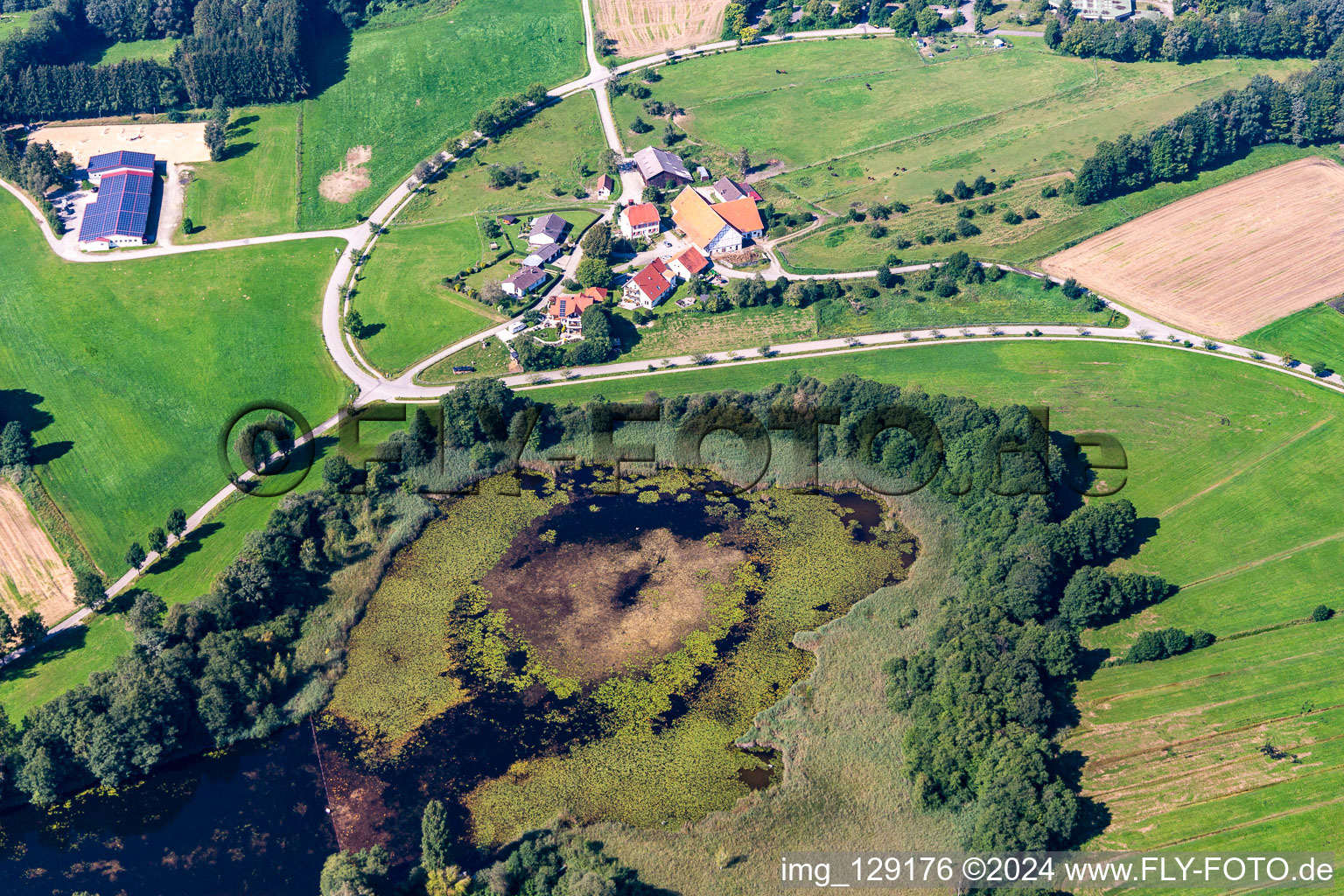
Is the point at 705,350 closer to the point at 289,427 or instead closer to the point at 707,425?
the point at 707,425

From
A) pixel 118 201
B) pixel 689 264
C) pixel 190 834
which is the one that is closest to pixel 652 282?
pixel 689 264

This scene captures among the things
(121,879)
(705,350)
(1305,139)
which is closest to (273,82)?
(705,350)

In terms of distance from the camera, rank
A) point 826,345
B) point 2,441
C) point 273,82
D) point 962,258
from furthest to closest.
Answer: point 273,82 → point 962,258 → point 826,345 → point 2,441

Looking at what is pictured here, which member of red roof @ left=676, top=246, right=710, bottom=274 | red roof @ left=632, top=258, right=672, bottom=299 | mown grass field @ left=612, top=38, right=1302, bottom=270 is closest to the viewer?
red roof @ left=632, top=258, right=672, bottom=299

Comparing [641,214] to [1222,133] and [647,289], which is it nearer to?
[647,289]

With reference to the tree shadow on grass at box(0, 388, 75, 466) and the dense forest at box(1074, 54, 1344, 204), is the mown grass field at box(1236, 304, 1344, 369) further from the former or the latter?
the tree shadow on grass at box(0, 388, 75, 466)

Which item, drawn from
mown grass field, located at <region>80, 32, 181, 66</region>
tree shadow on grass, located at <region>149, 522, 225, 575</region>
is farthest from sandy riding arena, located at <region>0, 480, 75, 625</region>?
mown grass field, located at <region>80, 32, 181, 66</region>

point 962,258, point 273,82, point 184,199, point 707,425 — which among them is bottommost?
point 707,425
